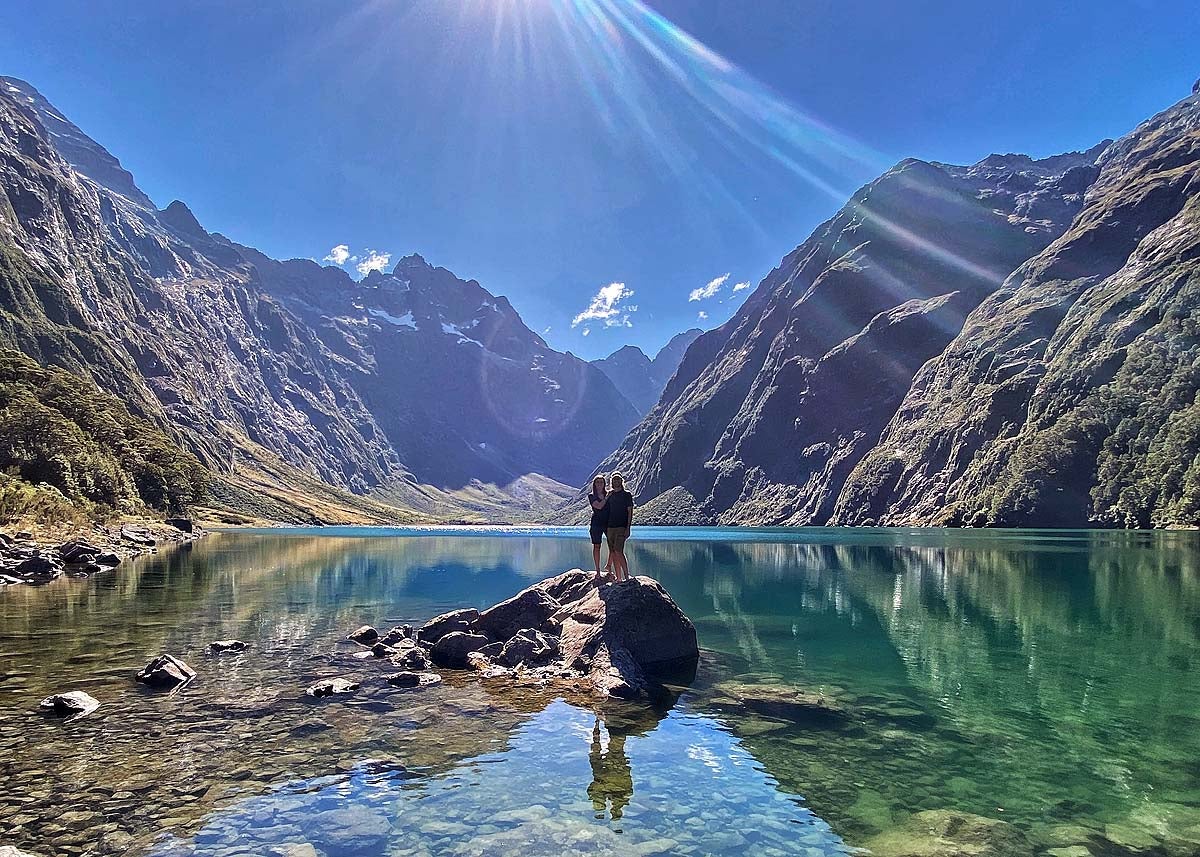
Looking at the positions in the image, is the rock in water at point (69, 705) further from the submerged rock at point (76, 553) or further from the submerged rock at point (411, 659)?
the submerged rock at point (76, 553)

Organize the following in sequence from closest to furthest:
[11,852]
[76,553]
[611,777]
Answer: [11,852] < [611,777] < [76,553]

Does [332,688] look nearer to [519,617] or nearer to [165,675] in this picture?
[165,675]

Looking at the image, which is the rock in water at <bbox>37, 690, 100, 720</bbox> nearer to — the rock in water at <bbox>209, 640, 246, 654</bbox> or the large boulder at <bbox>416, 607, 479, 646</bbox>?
the rock in water at <bbox>209, 640, 246, 654</bbox>

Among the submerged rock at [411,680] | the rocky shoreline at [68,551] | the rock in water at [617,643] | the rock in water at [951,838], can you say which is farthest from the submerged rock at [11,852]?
the rocky shoreline at [68,551]

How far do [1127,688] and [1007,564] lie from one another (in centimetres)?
5665

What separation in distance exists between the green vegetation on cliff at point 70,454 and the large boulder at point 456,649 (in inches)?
2475

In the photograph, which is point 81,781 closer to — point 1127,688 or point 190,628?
point 190,628

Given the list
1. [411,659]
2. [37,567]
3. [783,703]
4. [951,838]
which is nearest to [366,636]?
[411,659]

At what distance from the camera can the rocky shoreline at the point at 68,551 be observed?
51.9 metres

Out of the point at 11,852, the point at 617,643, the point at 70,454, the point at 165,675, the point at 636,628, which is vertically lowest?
the point at 165,675

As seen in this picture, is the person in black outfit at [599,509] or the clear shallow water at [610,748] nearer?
the clear shallow water at [610,748]

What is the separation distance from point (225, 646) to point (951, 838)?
2657 cm

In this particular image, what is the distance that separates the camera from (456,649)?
2722cm

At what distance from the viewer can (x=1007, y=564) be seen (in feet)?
239
